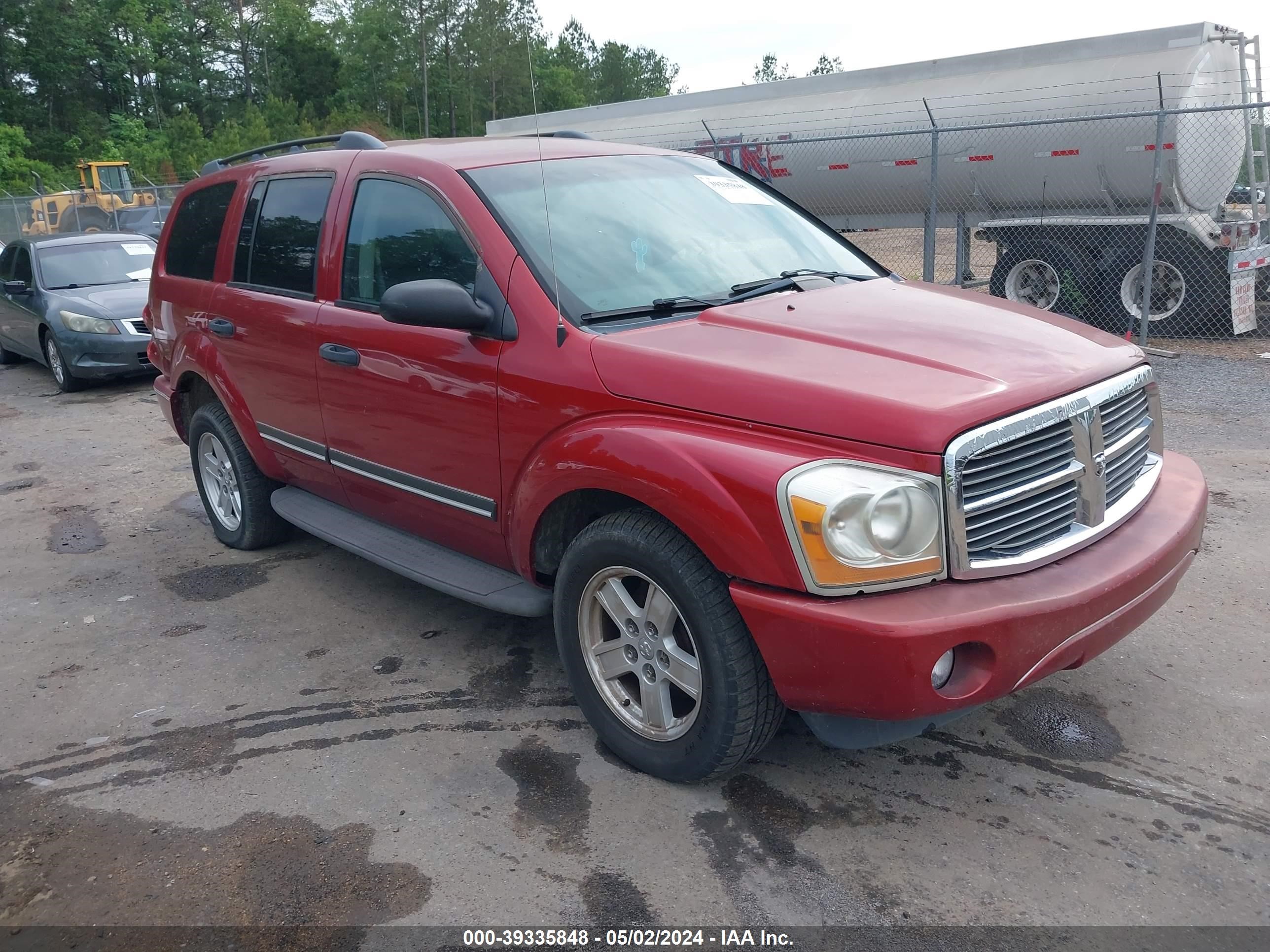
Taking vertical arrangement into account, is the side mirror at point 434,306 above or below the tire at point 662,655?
above

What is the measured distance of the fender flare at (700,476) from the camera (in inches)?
105

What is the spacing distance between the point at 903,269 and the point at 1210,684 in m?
14.6

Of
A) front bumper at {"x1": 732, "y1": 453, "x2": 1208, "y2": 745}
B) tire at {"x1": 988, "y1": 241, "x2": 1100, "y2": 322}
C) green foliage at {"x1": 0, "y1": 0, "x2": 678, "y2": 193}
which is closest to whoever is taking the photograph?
front bumper at {"x1": 732, "y1": 453, "x2": 1208, "y2": 745}

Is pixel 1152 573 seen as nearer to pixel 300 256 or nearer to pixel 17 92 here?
pixel 300 256

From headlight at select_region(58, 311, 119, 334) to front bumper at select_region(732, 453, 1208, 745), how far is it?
9.66 m

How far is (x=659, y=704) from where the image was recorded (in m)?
3.18

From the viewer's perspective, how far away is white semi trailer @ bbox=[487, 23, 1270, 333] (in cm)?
1127

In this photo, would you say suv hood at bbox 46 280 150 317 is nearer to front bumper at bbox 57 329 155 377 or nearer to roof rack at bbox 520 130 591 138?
front bumper at bbox 57 329 155 377

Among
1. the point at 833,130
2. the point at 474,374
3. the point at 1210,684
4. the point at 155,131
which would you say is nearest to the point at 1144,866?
the point at 1210,684

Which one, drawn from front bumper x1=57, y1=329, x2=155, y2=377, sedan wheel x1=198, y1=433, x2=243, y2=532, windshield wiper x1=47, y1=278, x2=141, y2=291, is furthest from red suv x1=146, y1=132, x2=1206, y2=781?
windshield wiper x1=47, y1=278, x2=141, y2=291

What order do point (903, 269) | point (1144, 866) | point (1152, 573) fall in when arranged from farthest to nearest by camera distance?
point (903, 269) < point (1152, 573) < point (1144, 866)

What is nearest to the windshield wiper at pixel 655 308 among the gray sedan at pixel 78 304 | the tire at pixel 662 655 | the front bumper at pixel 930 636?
the tire at pixel 662 655

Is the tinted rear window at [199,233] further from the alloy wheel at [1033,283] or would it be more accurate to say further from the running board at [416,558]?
the alloy wheel at [1033,283]

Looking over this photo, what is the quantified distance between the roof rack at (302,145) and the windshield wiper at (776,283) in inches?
67.0
